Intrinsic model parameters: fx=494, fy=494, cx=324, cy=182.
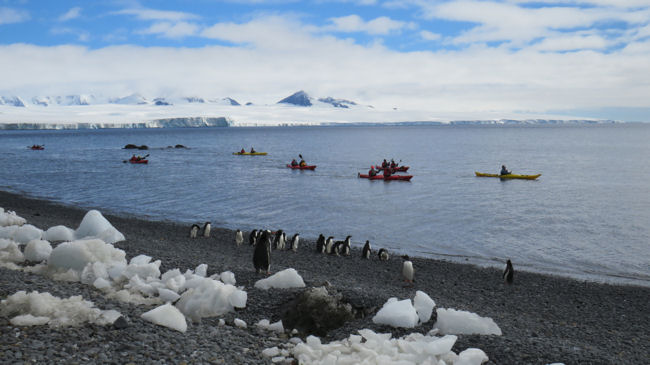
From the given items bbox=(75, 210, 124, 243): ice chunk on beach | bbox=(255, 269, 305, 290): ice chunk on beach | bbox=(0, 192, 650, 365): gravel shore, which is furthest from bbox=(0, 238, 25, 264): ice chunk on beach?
bbox=(255, 269, 305, 290): ice chunk on beach

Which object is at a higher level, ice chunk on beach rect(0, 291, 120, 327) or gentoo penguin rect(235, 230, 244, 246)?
ice chunk on beach rect(0, 291, 120, 327)

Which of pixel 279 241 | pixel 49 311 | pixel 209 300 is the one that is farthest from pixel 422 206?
pixel 49 311

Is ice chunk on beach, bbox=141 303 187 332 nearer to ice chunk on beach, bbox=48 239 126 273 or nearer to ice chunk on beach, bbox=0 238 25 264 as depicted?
ice chunk on beach, bbox=48 239 126 273

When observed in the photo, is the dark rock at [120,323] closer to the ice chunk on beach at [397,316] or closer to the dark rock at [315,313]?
the dark rock at [315,313]

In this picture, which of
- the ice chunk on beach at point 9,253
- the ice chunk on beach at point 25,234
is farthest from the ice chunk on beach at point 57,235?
the ice chunk on beach at point 9,253

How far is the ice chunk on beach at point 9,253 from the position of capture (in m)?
10.3

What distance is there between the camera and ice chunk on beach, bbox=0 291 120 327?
6.54 meters

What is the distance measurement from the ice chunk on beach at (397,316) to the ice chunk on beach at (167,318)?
10.1 feet

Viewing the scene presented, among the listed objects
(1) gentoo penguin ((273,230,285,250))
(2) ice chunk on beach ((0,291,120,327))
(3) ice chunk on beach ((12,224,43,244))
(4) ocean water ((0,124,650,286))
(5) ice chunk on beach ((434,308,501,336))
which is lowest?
(4) ocean water ((0,124,650,286))

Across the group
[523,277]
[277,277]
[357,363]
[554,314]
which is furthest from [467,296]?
[357,363]

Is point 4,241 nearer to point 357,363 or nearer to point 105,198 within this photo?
point 357,363

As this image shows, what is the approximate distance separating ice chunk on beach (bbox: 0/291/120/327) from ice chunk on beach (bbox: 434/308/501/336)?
15.9 ft

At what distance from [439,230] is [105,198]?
22.0 m

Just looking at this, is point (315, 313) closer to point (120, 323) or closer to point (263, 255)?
point (120, 323)
